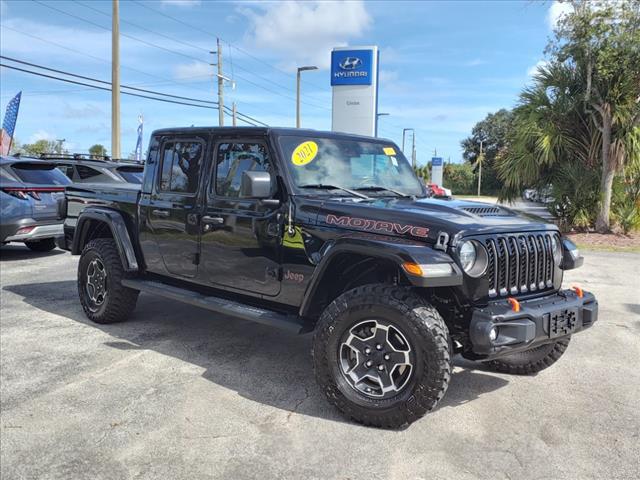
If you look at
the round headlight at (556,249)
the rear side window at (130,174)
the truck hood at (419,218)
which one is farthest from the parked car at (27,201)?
the round headlight at (556,249)

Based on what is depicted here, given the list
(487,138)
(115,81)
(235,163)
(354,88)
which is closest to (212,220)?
(235,163)

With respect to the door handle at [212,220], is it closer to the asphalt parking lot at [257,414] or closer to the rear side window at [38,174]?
the asphalt parking lot at [257,414]

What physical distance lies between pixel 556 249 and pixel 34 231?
26.7 ft

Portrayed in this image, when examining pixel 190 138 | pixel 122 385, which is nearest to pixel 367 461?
pixel 122 385

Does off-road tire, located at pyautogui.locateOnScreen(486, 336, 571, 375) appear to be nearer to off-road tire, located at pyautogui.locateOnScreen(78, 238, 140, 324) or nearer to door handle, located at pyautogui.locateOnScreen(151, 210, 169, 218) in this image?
door handle, located at pyautogui.locateOnScreen(151, 210, 169, 218)

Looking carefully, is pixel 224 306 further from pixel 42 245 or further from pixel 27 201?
pixel 42 245

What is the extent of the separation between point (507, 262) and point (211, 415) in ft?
7.02

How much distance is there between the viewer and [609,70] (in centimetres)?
1236

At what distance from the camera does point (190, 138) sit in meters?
4.92

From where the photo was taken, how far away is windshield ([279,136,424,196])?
13.8 feet

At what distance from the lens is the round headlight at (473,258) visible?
3.32 meters

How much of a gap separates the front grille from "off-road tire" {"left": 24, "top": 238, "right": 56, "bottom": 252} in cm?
923

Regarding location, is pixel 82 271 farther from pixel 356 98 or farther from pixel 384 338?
pixel 356 98

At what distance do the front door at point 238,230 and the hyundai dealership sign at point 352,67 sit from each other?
13.6m
